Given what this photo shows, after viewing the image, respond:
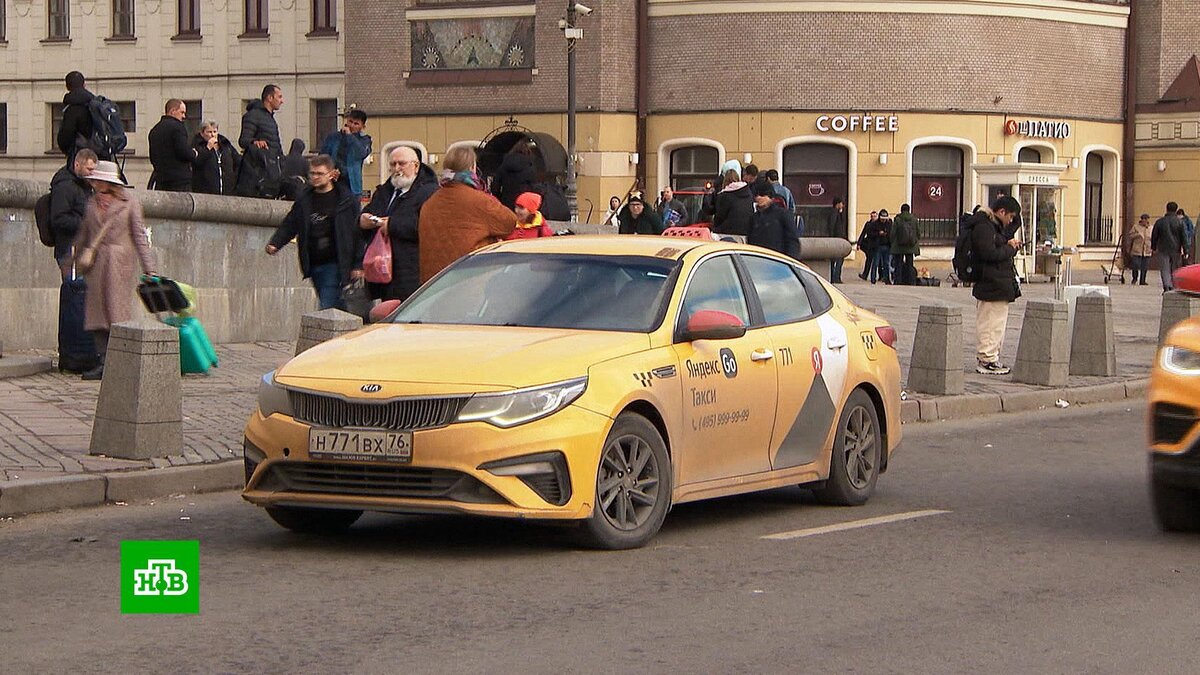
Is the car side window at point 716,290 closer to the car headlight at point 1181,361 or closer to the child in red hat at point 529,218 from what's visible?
the car headlight at point 1181,361

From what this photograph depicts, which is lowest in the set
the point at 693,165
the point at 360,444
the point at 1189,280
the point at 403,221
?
the point at 360,444

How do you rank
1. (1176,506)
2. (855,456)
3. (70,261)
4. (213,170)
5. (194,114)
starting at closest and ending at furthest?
1. (1176,506)
2. (855,456)
3. (70,261)
4. (213,170)
5. (194,114)

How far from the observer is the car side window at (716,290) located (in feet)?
32.3

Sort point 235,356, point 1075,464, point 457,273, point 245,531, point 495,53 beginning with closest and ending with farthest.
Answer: point 245,531
point 457,273
point 1075,464
point 235,356
point 495,53

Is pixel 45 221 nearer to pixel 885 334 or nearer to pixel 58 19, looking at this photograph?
pixel 885 334

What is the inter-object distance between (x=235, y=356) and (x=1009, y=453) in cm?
765

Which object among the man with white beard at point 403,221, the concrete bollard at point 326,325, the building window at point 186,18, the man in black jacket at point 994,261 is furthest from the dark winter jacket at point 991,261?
the building window at point 186,18

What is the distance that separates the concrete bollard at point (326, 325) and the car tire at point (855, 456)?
3.50 m

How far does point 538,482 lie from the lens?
850 centimetres

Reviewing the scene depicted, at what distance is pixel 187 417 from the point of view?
13.5 meters

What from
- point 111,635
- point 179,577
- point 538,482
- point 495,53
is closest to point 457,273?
point 538,482

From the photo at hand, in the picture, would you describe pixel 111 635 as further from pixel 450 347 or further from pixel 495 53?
pixel 495 53

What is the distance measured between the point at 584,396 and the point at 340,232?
18.7ft

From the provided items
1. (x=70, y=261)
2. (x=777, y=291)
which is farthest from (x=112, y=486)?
(x=70, y=261)
